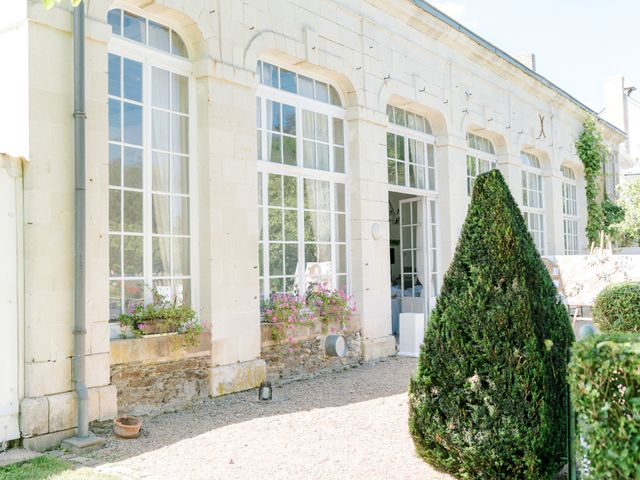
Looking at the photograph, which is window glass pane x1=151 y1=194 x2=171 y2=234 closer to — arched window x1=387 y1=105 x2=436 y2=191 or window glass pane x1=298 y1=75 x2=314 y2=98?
window glass pane x1=298 y1=75 x2=314 y2=98

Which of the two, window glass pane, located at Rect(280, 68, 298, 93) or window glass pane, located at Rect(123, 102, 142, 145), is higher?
window glass pane, located at Rect(280, 68, 298, 93)

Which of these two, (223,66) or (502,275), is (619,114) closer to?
(223,66)

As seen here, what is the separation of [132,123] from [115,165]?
0.47 metres

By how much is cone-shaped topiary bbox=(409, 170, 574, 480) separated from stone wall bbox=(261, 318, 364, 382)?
11.0ft

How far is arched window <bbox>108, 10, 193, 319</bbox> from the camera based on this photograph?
591cm

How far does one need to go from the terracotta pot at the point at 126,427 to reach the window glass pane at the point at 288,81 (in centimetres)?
440

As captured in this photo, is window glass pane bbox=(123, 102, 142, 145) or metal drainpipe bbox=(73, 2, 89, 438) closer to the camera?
metal drainpipe bbox=(73, 2, 89, 438)

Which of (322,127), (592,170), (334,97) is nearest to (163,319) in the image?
(322,127)

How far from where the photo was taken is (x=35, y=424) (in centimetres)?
480

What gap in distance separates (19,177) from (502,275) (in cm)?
364

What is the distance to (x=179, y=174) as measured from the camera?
6.52 metres

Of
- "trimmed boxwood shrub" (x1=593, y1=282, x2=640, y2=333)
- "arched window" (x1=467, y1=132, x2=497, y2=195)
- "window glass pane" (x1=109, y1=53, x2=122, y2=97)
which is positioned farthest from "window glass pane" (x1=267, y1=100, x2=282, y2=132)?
"arched window" (x1=467, y1=132, x2=497, y2=195)

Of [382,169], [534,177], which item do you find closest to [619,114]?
[534,177]

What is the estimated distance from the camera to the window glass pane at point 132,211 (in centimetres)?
595
